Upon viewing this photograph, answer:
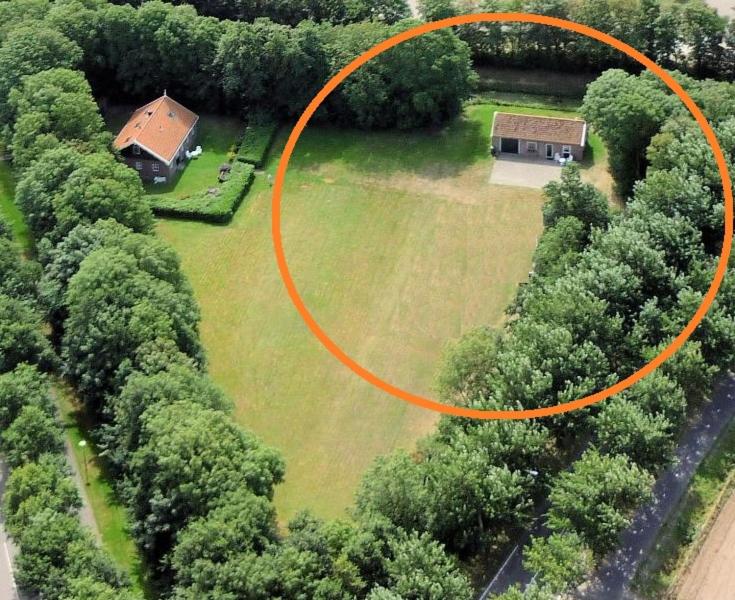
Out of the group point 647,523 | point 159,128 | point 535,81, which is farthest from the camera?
point 535,81

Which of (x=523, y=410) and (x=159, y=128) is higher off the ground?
(x=159, y=128)

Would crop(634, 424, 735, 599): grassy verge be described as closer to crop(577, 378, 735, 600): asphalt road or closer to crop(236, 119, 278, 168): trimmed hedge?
crop(577, 378, 735, 600): asphalt road

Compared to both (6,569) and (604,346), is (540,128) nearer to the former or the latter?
(604,346)

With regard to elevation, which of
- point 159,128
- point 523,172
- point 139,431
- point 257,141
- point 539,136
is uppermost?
point 539,136

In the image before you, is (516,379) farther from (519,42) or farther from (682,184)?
(519,42)

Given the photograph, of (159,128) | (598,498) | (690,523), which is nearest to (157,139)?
(159,128)

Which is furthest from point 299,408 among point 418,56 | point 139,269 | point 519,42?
point 519,42

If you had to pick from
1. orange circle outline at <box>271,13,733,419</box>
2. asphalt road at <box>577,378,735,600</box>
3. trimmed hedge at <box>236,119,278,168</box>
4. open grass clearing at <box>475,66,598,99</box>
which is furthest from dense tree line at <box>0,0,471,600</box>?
open grass clearing at <box>475,66,598,99</box>
